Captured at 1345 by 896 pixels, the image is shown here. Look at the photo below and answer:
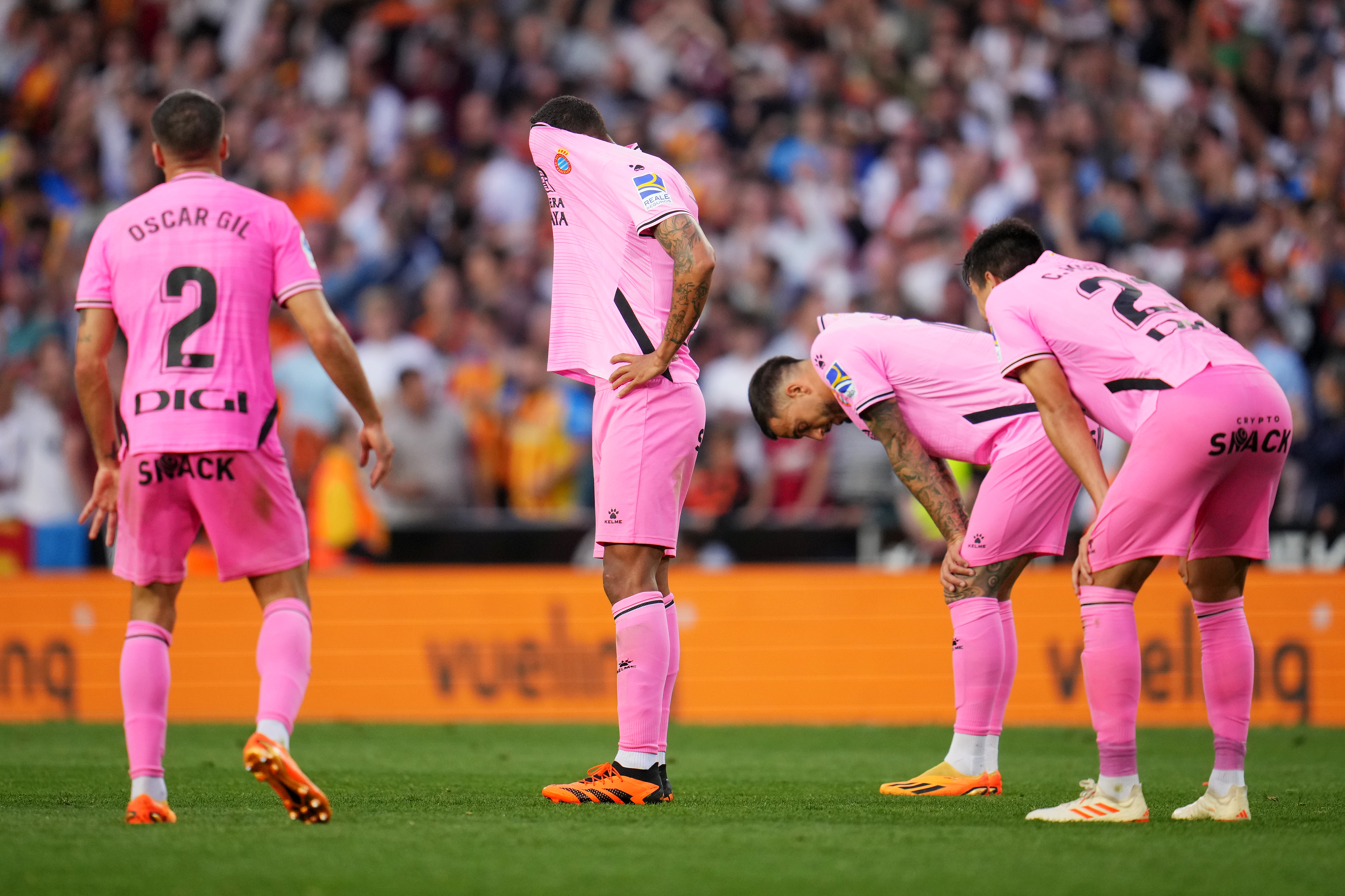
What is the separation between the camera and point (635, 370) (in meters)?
5.89

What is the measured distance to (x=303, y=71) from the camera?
704 inches

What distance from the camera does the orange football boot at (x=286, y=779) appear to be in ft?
15.6

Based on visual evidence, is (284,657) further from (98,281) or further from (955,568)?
(955,568)

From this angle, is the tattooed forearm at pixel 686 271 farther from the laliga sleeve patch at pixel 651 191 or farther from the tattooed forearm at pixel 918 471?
the tattooed forearm at pixel 918 471

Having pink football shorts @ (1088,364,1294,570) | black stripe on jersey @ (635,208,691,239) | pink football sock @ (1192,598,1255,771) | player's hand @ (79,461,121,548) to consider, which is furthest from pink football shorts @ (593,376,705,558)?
pink football sock @ (1192,598,1255,771)

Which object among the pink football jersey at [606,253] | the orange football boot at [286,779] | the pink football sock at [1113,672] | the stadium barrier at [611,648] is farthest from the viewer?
the stadium barrier at [611,648]

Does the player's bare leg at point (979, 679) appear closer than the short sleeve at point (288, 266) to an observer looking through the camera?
No

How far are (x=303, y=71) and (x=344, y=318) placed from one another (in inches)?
181

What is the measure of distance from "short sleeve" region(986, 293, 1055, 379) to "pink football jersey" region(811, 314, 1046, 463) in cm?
115

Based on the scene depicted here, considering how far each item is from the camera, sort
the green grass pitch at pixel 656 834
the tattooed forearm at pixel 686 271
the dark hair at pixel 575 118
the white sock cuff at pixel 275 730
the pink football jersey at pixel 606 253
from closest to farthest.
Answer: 1. the green grass pitch at pixel 656 834
2. the white sock cuff at pixel 275 730
3. the tattooed forearm at pixel 686 271
4. the pink football jersey at pixel 606 253
5. the dark hair at pixel 575 118

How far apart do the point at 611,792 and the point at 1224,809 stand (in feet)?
7.42

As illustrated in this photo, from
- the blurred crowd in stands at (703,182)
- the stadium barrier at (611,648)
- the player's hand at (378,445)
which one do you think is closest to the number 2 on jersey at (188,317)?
the player's hand at (378,445)

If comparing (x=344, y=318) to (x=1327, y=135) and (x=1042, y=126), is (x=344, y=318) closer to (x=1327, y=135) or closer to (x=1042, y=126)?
(x=1042, y=126)

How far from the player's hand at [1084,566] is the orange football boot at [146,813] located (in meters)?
3.20
